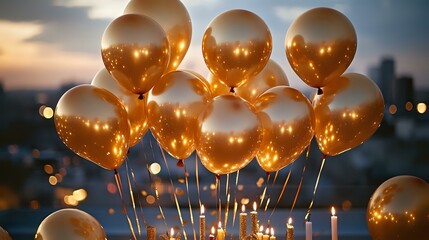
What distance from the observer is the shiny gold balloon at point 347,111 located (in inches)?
80.9

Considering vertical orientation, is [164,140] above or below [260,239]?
above

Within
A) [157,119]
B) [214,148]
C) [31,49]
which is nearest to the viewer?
[214,148]

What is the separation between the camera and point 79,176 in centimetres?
363

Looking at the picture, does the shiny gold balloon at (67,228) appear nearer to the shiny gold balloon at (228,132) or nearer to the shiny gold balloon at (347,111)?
the shiny gold balloon at (228,132)

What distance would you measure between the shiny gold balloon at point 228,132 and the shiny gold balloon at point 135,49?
175mm

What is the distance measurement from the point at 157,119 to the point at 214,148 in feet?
0.67

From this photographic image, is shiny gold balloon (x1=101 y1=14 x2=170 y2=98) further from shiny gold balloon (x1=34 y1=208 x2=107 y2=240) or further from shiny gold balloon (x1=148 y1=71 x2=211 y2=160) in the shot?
shiny gold balloon (x1=34 y1=208 x2=107 y2=240)

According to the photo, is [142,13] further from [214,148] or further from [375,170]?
[375,170]

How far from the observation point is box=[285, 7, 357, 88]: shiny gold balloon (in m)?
1.96

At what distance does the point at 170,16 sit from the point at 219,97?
314 mm

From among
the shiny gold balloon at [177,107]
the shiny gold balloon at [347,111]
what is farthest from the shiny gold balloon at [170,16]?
the shiny gold balloon at [347,111]

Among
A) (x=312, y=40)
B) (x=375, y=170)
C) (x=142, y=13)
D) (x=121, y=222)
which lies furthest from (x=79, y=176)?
(x=312, y=40)

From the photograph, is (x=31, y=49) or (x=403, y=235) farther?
(x=31, y=49)

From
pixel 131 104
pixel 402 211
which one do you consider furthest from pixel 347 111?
pixel 131 104
